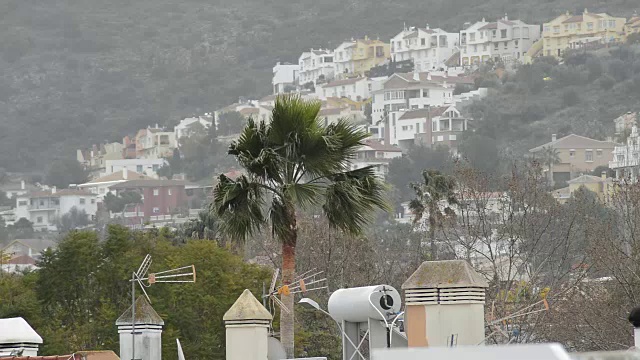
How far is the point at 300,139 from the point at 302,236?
5707 cm

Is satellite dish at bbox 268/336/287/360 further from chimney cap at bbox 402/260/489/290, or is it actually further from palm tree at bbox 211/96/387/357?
chimney cap at bbox 402/260/489/290

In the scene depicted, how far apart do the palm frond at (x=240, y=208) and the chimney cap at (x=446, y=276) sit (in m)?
5.79

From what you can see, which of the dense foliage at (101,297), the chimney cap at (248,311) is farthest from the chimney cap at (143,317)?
the dense foliage at (101,297)

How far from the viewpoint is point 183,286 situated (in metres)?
56.9

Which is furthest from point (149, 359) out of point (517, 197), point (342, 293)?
point (517, 197)

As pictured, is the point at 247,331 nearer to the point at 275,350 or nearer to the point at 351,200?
the point at 275,350

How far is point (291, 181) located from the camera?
77.7ft

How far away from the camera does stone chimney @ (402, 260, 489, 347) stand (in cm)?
1778

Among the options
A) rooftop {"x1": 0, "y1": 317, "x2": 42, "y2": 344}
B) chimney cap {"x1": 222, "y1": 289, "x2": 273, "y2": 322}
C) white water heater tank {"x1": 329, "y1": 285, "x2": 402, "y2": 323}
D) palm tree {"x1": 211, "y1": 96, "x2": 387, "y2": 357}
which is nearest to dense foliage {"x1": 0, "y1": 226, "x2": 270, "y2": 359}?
palm tree {"x1": 211, "y1": 96, "x2": 387, "y2": 357}

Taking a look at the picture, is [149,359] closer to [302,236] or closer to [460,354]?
[460,354]

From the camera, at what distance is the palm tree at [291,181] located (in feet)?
77.0

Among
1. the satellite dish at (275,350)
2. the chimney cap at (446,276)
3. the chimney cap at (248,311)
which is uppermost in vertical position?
the chimney cap at (446,276)

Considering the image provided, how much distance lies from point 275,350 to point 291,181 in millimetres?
2187

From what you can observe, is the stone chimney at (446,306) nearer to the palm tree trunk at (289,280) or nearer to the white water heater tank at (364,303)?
the white water heater tank at (364,303)
